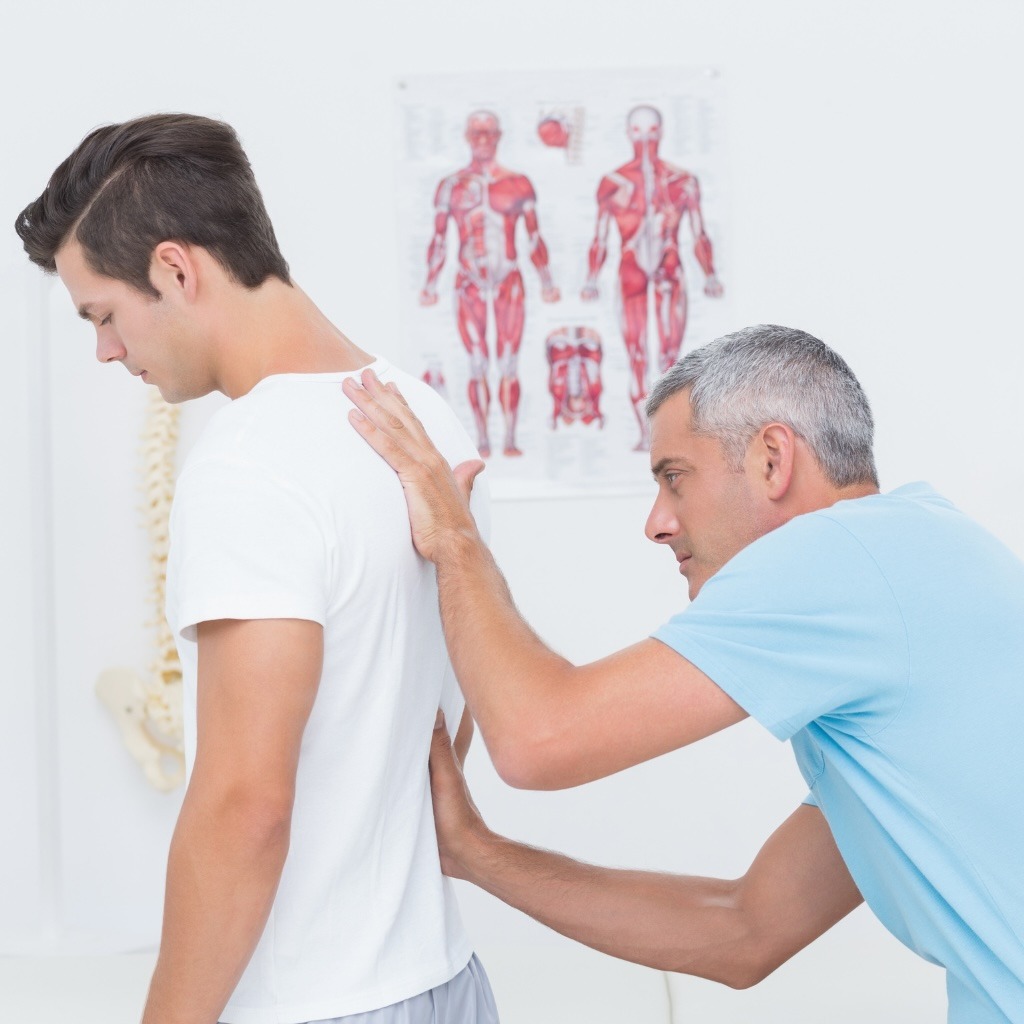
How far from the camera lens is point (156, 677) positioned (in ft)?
8.61

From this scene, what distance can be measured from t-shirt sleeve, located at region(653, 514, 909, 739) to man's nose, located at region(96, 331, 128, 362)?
607 millimetres

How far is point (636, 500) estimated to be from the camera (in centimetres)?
270

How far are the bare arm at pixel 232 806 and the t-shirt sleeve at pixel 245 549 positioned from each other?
0.02 m

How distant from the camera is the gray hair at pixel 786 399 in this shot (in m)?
1.37

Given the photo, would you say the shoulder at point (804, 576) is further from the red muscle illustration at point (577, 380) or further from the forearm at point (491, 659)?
the red muscle illustration at point (577, 380)

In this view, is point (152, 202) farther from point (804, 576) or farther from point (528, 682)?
point (804, 576)

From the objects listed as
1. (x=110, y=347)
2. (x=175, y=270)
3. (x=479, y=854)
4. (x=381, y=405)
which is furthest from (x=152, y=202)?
(x=479, y=854)

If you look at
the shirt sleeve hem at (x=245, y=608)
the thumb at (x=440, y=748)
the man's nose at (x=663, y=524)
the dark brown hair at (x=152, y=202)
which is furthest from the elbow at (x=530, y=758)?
the dark brown hair at (x=152, y=202)

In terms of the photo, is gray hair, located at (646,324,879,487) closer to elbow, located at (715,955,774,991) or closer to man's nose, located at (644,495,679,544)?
man's nose, located at (644,495,679,544)

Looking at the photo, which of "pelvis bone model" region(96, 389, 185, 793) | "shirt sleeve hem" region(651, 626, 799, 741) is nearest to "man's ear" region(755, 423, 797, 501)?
"shirt sleeve hem" region(651, 626, 799, 741)

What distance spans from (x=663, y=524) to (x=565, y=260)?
1376 millimetres

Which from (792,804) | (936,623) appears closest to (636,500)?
(792,804)

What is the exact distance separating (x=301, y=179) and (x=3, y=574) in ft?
3.50

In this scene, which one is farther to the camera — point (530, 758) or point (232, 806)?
point (530, 758)
